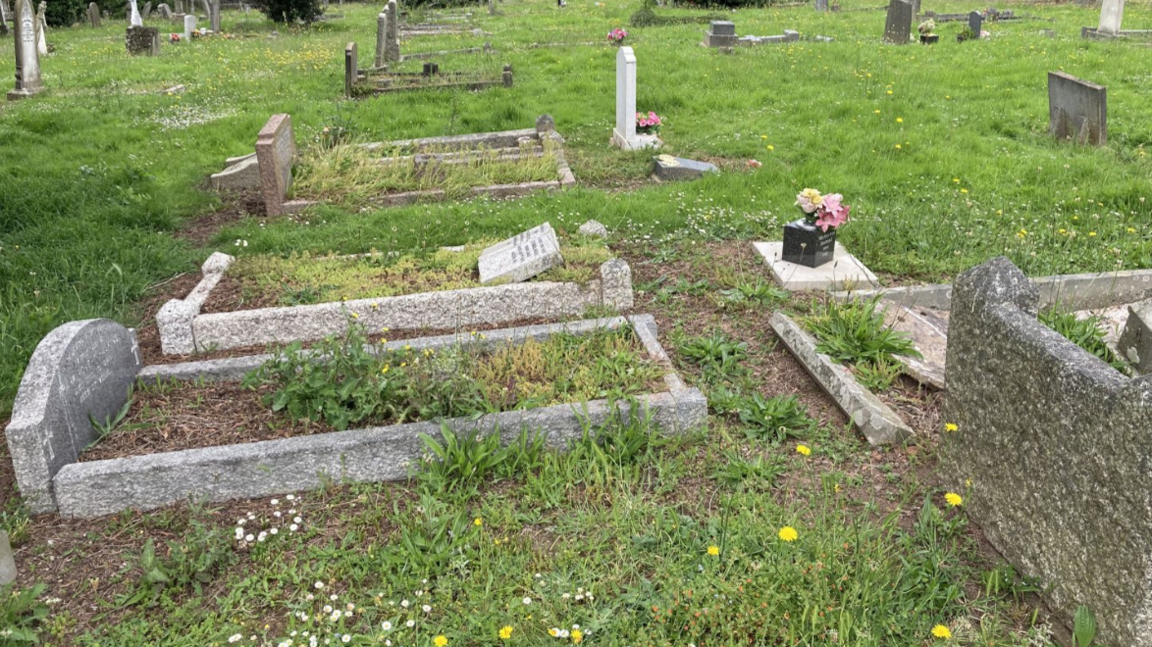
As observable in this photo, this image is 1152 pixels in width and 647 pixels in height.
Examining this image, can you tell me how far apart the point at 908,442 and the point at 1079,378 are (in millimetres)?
1411

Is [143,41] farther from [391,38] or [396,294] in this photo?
[396,294]

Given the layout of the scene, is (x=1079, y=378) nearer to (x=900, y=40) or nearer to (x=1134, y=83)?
(x=1134, y=83)

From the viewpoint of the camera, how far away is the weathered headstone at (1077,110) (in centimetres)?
866

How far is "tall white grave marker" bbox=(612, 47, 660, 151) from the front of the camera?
9469mm

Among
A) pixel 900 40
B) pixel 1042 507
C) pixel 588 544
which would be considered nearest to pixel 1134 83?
pixel 900 40

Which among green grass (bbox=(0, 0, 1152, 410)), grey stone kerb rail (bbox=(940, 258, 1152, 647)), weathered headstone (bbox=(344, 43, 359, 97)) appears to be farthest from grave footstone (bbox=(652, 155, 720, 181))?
weathered headstone (bbox=(344, 43, 359, 97))

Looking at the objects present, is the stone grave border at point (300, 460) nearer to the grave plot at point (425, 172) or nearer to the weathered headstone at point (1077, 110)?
Result: the grave plot at point (425, 172)

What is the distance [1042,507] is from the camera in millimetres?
2842

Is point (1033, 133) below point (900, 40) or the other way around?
below

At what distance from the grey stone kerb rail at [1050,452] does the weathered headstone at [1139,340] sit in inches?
61.8

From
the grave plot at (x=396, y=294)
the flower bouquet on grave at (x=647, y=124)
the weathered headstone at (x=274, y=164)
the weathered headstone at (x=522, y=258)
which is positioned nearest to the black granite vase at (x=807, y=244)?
the grave plot at (x=396, y=294)

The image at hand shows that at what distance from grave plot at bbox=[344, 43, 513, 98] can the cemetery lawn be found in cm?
48

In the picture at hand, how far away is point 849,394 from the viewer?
4141mm

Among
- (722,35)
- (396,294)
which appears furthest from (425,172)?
(722,35)
